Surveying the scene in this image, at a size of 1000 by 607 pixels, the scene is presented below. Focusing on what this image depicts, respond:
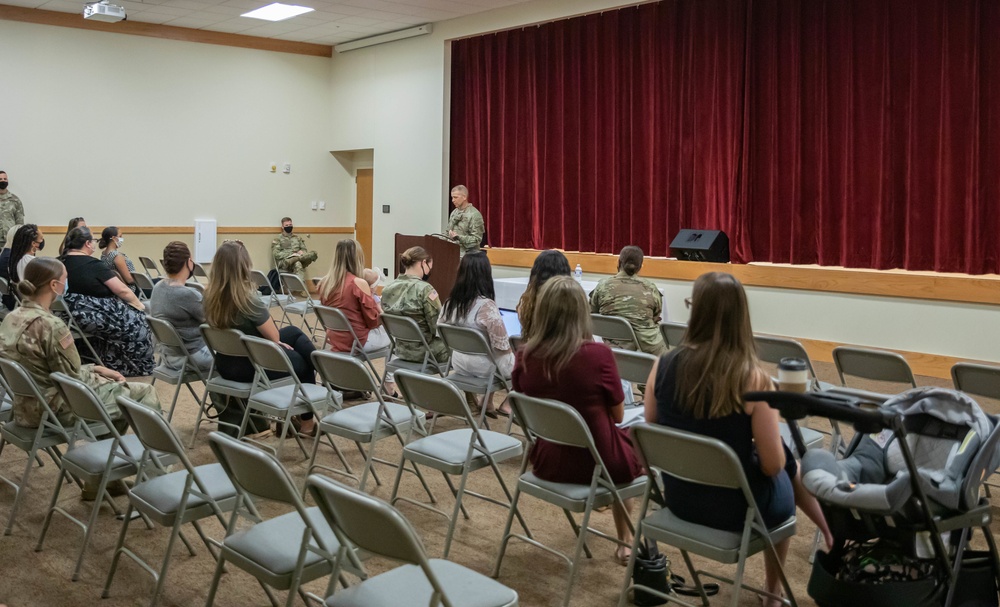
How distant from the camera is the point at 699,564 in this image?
3541 millimetres

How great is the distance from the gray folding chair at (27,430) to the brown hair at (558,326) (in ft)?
6.43

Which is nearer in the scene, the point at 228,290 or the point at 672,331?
the point at 228,290

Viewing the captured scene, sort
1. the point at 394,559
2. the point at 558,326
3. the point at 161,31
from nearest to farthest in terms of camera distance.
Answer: the point at 394,559, the point at 558,326, the point at 161,31

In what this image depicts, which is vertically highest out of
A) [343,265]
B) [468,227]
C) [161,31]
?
[161,31]

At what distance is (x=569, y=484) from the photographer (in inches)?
125

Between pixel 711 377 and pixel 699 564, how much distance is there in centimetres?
115

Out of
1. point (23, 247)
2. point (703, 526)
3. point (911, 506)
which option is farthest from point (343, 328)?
point (911, 506)

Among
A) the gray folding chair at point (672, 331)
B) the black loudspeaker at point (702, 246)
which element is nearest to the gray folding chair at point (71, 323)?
the gray folding chair at point (672, 331)

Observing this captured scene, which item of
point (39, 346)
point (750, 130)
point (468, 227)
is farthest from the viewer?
point (468, 227)

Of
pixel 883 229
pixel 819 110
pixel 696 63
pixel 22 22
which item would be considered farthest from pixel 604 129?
pixel 22 22

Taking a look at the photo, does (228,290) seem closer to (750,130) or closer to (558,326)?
(558,326)

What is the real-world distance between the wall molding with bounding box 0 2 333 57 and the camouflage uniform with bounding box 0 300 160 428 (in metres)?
8.27

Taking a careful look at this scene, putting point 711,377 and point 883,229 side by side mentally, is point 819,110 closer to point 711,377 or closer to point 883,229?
point 883,229

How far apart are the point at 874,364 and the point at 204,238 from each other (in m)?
10.1
